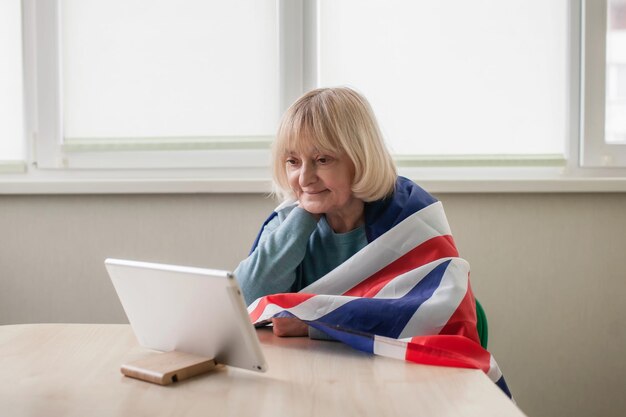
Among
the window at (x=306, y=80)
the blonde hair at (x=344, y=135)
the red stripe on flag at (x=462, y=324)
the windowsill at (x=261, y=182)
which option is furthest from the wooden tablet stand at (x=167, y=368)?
the window at (x=306, y=80)

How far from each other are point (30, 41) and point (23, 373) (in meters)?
1.78

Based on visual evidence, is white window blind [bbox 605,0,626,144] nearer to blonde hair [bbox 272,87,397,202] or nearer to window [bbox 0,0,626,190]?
window [bbox 0,0,626,190]

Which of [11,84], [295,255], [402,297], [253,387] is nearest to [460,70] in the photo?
[295,255]

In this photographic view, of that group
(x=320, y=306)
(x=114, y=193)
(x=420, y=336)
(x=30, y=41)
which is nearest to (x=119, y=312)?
(x=114, y=193)

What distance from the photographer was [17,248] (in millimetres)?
2576

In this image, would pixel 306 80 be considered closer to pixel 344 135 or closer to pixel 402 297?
pixel 344 135

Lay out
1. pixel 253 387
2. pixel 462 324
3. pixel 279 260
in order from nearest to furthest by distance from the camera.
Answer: pixel 253 387 → pixel 462 324 → pixel 279 260

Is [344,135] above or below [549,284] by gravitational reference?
above

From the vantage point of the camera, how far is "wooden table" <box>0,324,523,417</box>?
3.23 ft

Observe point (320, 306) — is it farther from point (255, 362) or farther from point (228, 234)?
point (228, 234)

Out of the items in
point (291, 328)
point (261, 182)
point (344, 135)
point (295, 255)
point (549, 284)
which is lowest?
point (549, 284)

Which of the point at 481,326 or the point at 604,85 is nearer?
the point at 481,326

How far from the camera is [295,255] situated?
66.1 inches

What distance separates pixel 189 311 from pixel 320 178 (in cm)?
58
